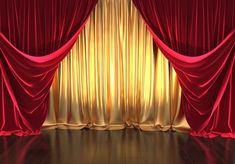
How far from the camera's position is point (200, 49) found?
3809 millimetres

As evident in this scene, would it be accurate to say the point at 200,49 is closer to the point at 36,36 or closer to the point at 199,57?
the point at 199,57

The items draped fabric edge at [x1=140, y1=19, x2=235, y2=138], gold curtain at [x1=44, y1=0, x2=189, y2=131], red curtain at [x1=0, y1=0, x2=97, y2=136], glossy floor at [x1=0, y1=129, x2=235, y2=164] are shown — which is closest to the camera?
glossy floor at [x1=0, y1=129, x2=235, y2=164]

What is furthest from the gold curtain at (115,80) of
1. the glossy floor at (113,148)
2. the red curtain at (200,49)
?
the red curtain at (200,49)

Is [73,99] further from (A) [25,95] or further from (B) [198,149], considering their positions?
(B) [198,149]

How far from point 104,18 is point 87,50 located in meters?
0.49

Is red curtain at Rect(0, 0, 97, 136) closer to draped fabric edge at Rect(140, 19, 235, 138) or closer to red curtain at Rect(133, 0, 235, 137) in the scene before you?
red curtain at Rect(133, 0, 235, 137)

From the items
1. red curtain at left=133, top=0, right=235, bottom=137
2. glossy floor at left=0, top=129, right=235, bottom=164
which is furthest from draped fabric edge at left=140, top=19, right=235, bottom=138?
glossy floor at left=0, top=129, right=235, bottom=164

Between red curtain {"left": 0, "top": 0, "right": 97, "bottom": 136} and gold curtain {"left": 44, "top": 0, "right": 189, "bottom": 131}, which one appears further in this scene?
gold curtain {"left": 44, "top": 0, "right": 189, "bottom": 131}

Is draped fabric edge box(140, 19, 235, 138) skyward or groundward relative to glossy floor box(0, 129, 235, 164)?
skyward

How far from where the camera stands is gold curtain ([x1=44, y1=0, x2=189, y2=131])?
4156mm

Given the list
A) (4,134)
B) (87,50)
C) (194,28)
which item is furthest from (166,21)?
(4,134)

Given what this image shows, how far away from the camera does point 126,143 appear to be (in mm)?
3508

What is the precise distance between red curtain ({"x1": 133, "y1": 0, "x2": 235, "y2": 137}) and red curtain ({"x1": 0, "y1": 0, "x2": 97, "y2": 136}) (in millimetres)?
877

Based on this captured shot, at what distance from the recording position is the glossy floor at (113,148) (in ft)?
9.62
